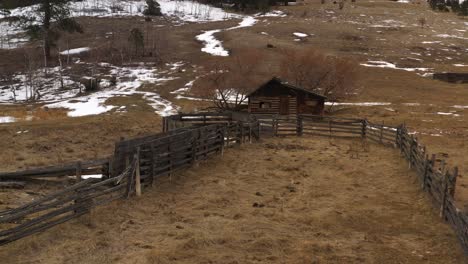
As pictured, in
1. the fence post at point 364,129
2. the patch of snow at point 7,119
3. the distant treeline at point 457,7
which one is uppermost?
the distant treeline at point 457,7

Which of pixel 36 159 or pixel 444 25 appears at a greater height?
pixel 444 25

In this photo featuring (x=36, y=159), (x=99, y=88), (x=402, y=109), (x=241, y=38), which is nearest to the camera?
(x=36, y=159)

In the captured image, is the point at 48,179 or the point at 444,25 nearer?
the point at 48,179

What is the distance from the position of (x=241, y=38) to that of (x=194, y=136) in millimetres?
57837

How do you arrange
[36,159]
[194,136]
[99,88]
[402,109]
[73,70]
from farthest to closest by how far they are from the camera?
[73,70], [99,88], [402,109], [36,159], [194,136]

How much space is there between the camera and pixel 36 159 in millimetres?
21094

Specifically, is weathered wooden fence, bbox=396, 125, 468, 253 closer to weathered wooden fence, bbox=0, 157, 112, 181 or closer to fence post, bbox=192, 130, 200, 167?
fence post, bbox=192, 130, 200, 167

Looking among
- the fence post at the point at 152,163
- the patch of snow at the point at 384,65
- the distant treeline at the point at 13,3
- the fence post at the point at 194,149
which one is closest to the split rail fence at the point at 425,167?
the fence post at the point at 194,149

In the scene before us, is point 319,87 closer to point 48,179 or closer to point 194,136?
point 194,136

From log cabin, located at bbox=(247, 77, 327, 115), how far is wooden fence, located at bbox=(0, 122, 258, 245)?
733 inches

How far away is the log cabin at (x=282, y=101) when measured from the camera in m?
38.3

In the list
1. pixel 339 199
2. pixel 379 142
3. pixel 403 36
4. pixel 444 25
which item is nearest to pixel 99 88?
pixel 379 142

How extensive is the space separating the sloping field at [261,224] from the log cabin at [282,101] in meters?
20.1

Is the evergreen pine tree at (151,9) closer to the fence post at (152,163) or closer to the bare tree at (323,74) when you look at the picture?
the bare tree at (323,74)
